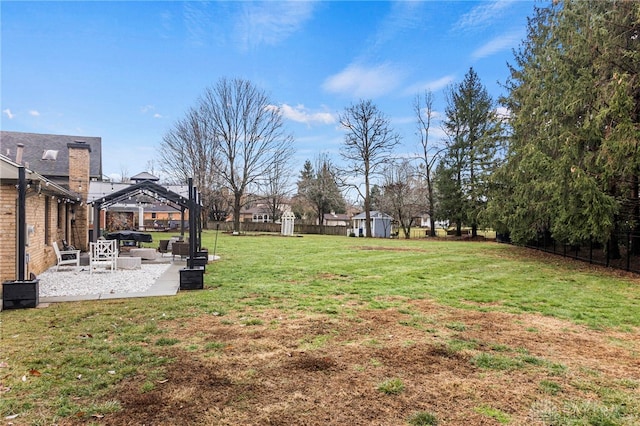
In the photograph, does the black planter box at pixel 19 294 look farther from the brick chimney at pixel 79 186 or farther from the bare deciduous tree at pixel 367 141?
the bare deciduous tree at pixel 367 141


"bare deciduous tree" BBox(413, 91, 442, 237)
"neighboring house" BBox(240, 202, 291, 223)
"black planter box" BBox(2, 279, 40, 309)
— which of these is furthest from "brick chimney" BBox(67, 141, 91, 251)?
"neighboring house" BBox(240, 202, 291, 223)

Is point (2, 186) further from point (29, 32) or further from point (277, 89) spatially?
point (277, 89)

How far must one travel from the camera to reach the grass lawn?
9.21 ft

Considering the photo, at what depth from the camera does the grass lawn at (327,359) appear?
9.21 ft

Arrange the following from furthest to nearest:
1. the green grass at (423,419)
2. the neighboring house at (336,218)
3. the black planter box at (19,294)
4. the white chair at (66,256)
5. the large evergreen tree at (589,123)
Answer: the neighboring house at (336,218) → the large evergreen tree at (589,123) → the white chair at (66,256) → the black planter box at (19,294) → the green grass at (423,419)

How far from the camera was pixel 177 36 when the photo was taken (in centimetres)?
1308

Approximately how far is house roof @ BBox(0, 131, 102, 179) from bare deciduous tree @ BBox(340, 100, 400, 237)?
19.5 meters

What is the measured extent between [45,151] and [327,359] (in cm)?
2648

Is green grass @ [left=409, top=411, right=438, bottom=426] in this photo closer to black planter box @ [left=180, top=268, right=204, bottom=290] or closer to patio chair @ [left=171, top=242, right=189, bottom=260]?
black planter box @ [left=180, top=268, right=204, bottom=290]

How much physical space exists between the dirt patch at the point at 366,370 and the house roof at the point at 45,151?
21331 mm

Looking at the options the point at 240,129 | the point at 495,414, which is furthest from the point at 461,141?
the point at 495,414

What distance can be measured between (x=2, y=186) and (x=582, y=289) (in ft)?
41.1

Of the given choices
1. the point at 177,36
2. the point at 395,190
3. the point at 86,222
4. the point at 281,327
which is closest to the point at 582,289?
the point at 281,327

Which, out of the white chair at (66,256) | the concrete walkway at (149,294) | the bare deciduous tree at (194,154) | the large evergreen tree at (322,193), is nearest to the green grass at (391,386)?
the concrete walkway at (149,294)
